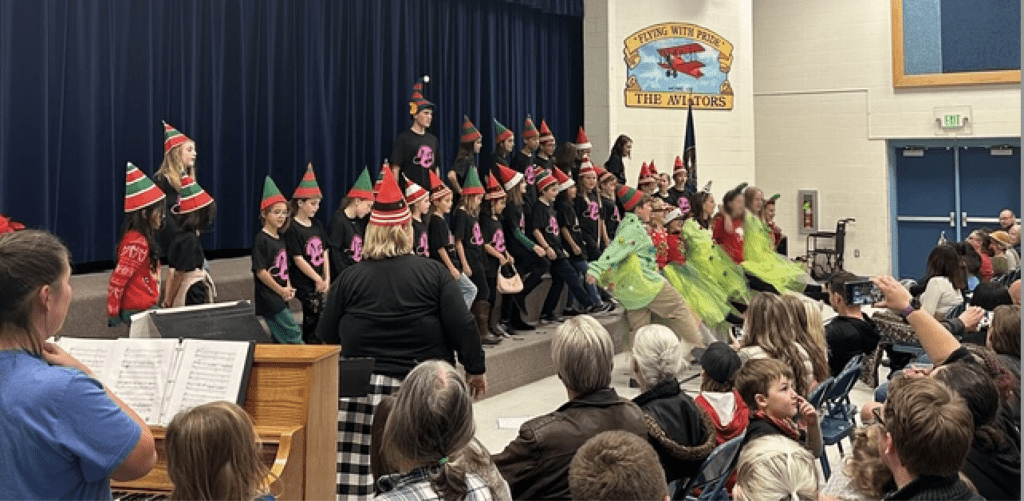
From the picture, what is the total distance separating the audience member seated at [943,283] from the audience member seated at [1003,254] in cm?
243

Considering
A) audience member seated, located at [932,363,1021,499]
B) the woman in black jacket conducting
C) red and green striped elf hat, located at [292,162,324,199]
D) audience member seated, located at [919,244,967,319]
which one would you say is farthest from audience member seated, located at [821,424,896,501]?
red and green striped elf hat, located at [292,162,324,199]

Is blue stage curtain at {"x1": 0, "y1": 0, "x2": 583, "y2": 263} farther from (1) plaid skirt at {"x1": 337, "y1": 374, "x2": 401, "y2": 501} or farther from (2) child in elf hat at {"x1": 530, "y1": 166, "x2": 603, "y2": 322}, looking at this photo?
(1) plaid skirt at {"x1": 337, "y1": 374, "x2": 401, "y2": 501}

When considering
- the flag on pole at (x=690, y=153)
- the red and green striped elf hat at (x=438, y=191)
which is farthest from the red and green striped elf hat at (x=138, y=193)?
the flag on pole at (x=690, y=153)

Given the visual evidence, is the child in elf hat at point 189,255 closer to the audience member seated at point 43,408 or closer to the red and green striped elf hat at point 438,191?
the red and green striped elf hat at point 438,191

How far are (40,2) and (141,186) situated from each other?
300 cm

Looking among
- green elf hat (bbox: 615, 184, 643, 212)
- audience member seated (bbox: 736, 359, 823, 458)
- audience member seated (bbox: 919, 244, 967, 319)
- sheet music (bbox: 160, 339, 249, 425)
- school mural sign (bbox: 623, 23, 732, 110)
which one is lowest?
audience member seated (bbox: 736, 359, 823, 458)

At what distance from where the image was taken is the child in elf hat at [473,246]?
9.20m

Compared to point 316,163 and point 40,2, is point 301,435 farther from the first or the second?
point 316,163

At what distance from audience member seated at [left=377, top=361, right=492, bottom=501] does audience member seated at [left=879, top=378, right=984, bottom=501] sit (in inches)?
40.9

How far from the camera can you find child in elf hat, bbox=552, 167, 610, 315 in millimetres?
10742

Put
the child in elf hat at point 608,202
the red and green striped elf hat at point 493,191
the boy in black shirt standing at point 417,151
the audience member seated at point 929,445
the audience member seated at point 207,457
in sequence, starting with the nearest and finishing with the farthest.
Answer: the audience member seated at point 207,457 < the audience member seated at point 929,445 < the red and green striped elf hat at point 493,191 < the boy in black shirt standing at point 417,151 < the child in elf hat at point 608,202

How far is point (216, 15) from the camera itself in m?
10.2

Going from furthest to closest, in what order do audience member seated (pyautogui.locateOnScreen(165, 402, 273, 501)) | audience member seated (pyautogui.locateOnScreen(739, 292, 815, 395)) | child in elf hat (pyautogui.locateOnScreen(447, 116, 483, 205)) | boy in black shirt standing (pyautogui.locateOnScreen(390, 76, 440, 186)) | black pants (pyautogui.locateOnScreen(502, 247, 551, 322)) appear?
child in elf hat (pyautogui.locateOnScreen(447, 116, 483, 205))
boy in black shirt standing (pyautogui.locateOnScreen(390, 76, 440, 186))
black pants (pyautogui.locateOnScreen(502, 247, 551, 322))
audience member seated (pyautogui.locateOnScreen(739, 292, 815, 395))
audience member seated (pyautogui.locateOnScreen(165, 402, 273, 501))

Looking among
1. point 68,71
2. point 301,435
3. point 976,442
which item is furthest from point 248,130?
point 976,442
